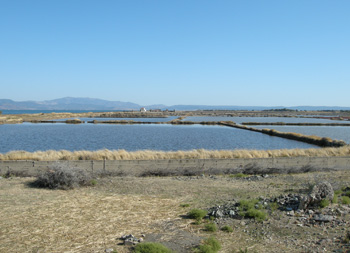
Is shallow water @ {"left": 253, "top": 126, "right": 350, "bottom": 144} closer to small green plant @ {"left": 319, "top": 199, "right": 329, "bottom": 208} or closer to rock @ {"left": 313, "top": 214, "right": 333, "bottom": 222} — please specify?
small green plant @ {"left": 319, "top": 199, "right": 329, "bottom": 208}

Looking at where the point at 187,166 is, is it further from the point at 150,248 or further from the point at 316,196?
the point at 150,248

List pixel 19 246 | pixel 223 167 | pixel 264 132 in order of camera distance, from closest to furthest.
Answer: pixel 19 246 → pixel 223 167 → pixel 264 132

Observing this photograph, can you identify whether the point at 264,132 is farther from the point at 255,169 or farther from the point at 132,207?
the point at 132,207

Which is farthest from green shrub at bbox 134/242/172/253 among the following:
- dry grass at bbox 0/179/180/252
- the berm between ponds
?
the berm between ponds

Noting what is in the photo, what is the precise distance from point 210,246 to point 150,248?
1283mm

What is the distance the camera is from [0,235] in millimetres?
7914

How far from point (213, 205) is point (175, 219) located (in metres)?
1.88

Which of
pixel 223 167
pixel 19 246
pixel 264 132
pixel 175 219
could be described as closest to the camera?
pixel 19 246

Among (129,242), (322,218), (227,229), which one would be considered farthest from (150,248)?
(322,218)

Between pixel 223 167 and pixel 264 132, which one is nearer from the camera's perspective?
pixel 223 167

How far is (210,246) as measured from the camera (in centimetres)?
715

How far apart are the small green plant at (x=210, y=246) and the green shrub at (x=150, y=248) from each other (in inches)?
26.4

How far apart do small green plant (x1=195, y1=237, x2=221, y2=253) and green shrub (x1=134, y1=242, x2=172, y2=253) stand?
670mm

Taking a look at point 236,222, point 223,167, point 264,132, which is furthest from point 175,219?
point 264,132
